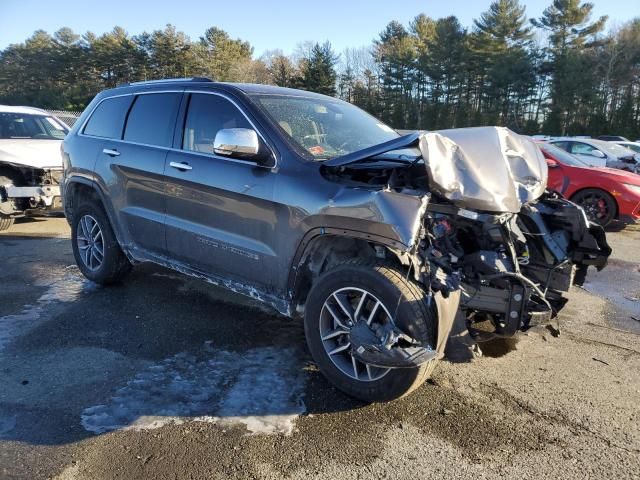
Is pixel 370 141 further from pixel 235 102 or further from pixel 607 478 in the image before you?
pixel 607 478

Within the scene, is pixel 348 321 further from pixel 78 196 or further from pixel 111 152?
pixel 78 196

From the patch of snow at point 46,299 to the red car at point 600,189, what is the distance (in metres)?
7.49

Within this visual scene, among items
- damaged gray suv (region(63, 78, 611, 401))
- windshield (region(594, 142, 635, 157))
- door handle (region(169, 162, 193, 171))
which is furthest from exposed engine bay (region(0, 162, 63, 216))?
windshield (region(594, 142, 635, 157))

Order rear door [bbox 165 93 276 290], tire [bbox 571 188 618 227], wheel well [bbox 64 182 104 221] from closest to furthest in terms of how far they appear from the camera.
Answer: rear door [bbox 165 93 276 290] → wheel well [bbox 64 182 104 221] → tire [bbox 571 188 618 227]

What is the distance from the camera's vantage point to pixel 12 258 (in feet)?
21.6

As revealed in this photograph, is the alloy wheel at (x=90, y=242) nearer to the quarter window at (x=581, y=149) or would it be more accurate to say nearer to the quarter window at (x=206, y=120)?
the quarter window at (x=206, y=120)

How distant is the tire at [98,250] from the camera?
5.11 m

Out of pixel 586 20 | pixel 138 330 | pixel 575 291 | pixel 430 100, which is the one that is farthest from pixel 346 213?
pixel 430 100

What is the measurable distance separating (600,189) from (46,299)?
8659mm

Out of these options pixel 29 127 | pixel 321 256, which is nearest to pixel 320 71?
pixel 29 127

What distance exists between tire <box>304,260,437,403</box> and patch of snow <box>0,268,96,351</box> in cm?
252

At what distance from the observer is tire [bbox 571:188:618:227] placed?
28.9 feet

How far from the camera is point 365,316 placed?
10.3 ft

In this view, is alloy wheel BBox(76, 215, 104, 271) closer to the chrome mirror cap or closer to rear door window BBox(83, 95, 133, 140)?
rear door window BBox(83, 95, 133, 140)
